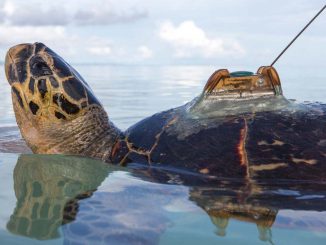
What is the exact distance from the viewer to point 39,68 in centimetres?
373

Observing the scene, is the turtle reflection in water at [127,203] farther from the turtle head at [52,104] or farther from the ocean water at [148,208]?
the turtle head at [52,104]

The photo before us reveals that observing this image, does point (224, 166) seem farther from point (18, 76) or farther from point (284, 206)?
point (18, 76)

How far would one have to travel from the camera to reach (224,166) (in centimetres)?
292

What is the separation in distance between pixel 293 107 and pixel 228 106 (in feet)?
1.47

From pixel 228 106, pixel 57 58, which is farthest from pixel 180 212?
pixel 57 58

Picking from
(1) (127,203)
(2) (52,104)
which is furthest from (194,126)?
(2) (52,104)

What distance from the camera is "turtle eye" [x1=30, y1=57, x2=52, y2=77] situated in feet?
12.1

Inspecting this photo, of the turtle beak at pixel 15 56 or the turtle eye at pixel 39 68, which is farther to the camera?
the turtle beak at pixel 15 56

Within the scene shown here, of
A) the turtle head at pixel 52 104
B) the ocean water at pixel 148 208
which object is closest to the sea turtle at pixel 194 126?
the turtle head at pixel 52 104

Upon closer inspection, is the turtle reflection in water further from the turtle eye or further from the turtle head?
the turtle eye

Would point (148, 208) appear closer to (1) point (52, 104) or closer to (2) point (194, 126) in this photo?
(2) point (194, 126)

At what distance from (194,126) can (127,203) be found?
0.88 m

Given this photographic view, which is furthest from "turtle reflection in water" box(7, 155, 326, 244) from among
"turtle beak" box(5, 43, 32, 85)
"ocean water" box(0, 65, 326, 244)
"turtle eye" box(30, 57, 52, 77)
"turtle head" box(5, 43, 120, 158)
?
"turtle beak" box(5, 43, 32, 85)

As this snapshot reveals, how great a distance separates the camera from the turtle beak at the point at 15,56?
3807 millimetres
